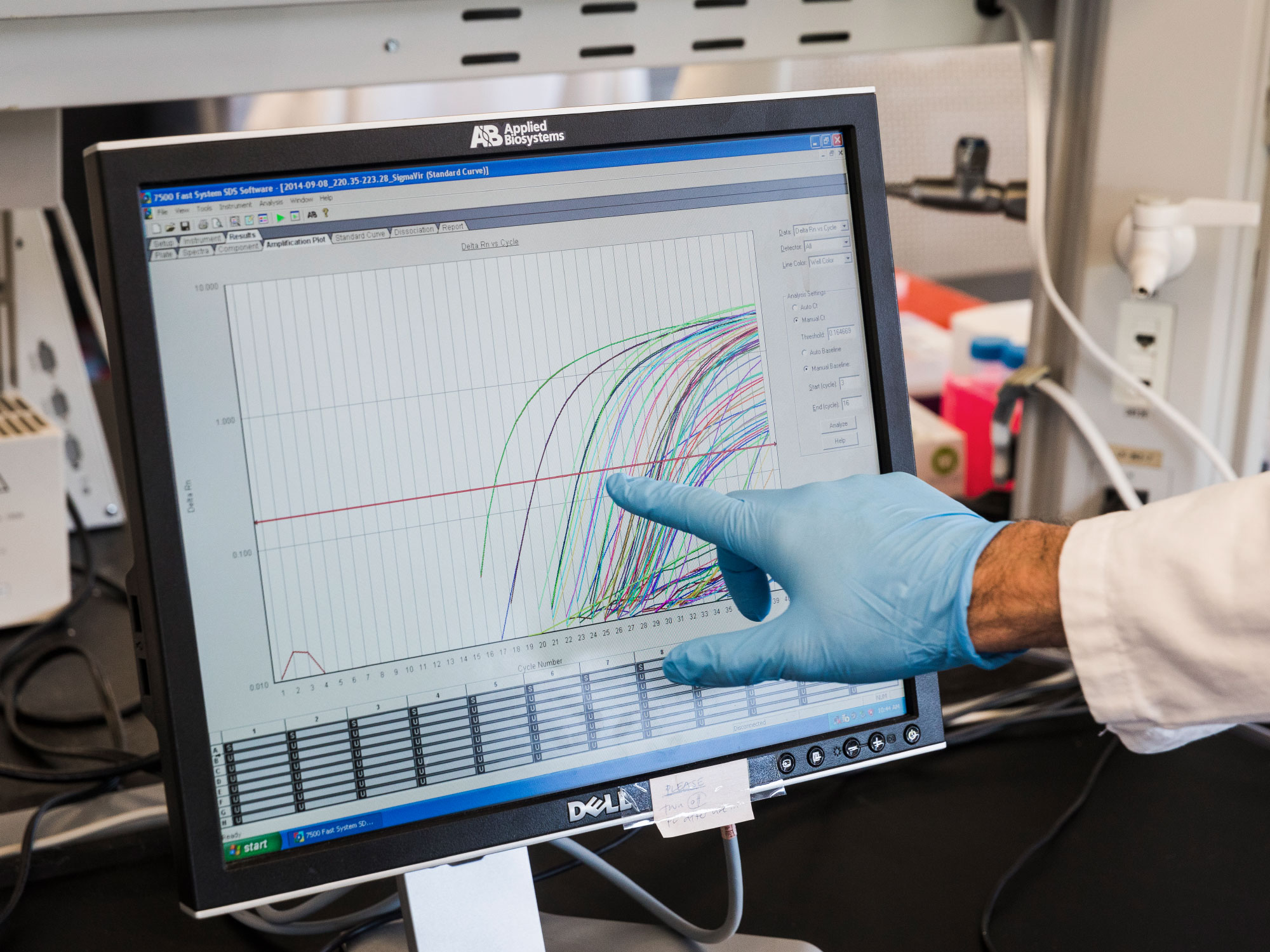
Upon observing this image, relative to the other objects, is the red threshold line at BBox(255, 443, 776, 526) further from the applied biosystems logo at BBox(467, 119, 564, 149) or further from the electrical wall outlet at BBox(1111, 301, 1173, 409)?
the electrical wall outlet at BBox(1111, 301, 1173, 409)

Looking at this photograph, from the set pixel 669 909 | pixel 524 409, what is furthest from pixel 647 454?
pixel 669 909

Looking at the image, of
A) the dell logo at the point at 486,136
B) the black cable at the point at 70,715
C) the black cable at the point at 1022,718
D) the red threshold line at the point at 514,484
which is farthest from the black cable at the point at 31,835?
the black cable at the point at 1022,718

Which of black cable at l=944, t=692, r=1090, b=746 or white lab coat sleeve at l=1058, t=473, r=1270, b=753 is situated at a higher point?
white lab coat sleeve at l=1058, t=473, r=1270, b=753

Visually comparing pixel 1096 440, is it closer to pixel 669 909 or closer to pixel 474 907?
pixel 669 909

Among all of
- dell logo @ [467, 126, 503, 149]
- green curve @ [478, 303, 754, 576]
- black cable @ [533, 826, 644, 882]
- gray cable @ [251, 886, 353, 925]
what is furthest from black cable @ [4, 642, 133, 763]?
dell logo @ [467, 126, 503, 149]

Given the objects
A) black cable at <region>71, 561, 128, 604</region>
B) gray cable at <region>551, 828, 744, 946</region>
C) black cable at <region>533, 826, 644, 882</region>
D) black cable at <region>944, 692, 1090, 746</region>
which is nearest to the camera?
gray cable at <region>551, 828, 744, 946</region>

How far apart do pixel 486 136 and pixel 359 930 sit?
1.54 ft

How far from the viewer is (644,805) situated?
54 cm

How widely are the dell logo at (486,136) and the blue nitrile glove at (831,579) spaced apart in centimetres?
18

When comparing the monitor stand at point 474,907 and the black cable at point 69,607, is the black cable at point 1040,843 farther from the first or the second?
the black cable at point 69,607

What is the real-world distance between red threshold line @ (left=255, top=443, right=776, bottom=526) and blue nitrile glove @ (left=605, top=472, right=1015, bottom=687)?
2cm

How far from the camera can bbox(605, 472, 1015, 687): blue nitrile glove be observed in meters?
0.52

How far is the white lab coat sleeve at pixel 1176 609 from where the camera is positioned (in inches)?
19.2

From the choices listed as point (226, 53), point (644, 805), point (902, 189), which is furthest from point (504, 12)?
point (644, 805)
